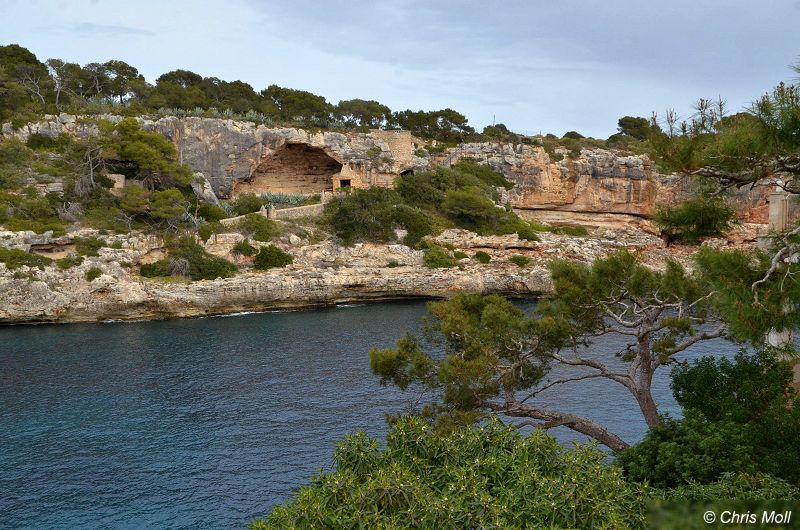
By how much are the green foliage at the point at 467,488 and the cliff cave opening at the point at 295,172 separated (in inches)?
1973

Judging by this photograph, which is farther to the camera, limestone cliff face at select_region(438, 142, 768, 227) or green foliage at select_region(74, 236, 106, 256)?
limestone cliff face at select_region(438, 142, 768, 227)

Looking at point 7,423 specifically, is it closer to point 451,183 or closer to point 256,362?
point 256,362

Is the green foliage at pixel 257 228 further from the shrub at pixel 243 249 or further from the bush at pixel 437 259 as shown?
the bush at pixel 437 259

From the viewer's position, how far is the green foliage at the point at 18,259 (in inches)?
1532

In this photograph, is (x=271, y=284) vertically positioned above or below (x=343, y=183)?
below

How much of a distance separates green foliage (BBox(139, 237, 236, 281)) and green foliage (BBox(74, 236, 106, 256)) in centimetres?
293

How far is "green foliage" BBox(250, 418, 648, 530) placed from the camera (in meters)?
9.43

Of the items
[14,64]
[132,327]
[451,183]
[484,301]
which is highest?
[14,64]

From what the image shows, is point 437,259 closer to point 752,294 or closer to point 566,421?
point 566,421

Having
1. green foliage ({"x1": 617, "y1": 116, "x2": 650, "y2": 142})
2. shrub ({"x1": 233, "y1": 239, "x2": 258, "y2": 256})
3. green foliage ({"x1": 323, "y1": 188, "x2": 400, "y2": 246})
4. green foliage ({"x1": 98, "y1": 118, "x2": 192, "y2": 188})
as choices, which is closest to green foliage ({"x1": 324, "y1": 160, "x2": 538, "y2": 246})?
green foliage ({"x1": 323, "y1": 188, "x2": 400, "y2": 246})

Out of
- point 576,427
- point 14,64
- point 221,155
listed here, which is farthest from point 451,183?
point 576,427

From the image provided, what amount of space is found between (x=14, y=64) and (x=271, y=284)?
123ft

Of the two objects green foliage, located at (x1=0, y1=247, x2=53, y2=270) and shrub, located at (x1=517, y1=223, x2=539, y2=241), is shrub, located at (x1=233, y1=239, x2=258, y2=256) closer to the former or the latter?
green foliage, located at (x1=0, y1=247, x2=53, y2=270)

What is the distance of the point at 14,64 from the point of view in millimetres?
61000
